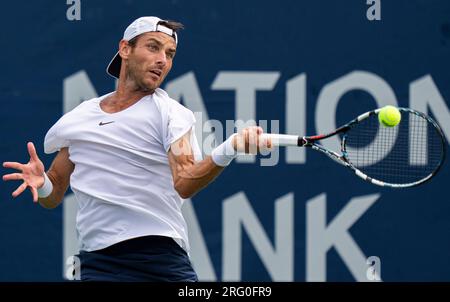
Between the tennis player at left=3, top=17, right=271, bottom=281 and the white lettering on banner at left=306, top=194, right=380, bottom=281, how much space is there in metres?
1.72

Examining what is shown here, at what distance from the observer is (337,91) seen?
626cm

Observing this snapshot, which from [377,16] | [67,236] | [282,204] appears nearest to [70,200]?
[67,236]

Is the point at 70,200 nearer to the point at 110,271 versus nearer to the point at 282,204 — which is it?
the point at 282,204

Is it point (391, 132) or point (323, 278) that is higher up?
point (391, 132)

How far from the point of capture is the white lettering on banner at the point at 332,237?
6203 millimetres

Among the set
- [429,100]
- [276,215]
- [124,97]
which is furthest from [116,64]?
[429,100]

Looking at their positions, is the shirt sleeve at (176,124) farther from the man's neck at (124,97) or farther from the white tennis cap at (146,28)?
the white tennis cap at (146,28)

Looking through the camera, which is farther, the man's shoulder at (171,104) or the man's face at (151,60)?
the man's face at (151,60)

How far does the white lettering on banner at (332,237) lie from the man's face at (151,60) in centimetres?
177

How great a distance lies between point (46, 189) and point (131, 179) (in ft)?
1.47

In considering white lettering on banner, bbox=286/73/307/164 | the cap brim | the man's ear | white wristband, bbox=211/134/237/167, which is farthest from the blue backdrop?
white wristband, bbox=211/134/237/167

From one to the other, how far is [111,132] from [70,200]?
5.43 ft

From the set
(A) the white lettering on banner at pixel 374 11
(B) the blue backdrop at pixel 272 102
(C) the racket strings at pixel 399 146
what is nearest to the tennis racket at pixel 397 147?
(C) the racket strings at pixel 399 146

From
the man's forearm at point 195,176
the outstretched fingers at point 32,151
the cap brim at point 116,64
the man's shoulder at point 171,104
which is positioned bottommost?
the man's forearm at point 195,176
